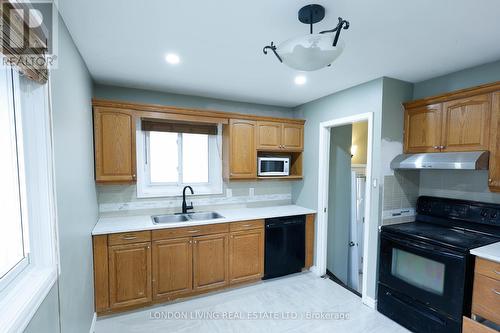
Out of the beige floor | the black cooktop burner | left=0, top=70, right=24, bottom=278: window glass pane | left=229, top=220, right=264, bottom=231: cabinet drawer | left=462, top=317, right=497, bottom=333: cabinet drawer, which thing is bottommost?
the beige floor

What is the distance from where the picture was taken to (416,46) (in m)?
1.84

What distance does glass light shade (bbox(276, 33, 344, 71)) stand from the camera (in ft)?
3.95

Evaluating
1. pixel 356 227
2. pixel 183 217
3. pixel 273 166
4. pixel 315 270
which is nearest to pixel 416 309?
pixel 315 270

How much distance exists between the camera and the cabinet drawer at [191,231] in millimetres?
2530

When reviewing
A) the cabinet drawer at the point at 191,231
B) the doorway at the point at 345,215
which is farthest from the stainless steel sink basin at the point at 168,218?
the doorway at the point at 345,215

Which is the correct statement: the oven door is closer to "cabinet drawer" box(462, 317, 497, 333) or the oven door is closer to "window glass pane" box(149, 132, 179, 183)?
"cabinet drawer" box(462, 317, 497, 333)

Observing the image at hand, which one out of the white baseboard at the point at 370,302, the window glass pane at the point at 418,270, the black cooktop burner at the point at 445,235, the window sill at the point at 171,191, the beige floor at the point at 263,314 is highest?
the window sill at the point at 171,191

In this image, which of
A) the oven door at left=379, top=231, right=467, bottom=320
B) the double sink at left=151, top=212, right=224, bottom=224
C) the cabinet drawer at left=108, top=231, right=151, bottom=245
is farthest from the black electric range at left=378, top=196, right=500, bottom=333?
the cabinet drawer at left=108, top=231, right=151, bottom=245

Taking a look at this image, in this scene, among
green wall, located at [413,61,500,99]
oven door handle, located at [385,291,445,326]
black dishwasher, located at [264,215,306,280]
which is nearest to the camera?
oven door handle, located at [385,291,445,326]

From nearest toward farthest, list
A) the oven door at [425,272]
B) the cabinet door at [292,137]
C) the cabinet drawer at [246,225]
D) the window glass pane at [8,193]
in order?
the window glass pane at [8,193] < the oven door at [425,272] < the cabinet drawer at [246,225] < the cabinet door at [292,137]

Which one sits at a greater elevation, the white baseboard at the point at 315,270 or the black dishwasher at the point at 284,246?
the black dishwasher at the point at 284,246

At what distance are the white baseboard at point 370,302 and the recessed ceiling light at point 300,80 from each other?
2513 mm

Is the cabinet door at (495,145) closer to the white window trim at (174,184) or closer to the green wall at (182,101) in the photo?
the green wall at (182,101)

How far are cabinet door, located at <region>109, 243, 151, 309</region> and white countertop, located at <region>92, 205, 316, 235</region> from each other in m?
0.19
